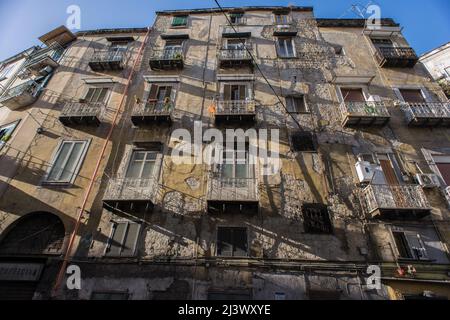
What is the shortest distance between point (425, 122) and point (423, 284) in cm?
824

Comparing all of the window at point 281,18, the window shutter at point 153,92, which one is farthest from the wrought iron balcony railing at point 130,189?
the window at point 281,18

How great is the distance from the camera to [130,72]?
14797mm

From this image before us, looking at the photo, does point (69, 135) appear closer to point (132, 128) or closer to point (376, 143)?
point (132, 128)

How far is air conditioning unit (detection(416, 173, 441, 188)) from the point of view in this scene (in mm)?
9891

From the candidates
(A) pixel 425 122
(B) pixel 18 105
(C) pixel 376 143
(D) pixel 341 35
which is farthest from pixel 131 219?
(D) pixel 341 35

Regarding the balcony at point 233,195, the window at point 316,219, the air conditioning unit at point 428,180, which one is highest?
the air conditioning unit at point 428,180

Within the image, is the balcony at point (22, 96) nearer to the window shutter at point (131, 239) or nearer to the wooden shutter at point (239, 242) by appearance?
the window shutter at point (131, 239)

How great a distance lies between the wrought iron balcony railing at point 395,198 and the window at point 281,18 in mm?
14471

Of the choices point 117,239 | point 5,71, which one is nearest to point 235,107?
point 117,239

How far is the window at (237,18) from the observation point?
1783 centimetres

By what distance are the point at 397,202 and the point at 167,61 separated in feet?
47.9

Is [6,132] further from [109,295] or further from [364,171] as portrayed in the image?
[364,171]

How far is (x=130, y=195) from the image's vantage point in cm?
959

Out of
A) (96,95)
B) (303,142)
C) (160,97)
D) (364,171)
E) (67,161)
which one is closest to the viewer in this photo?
(364,171)
